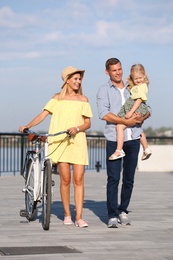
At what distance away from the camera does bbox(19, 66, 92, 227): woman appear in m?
9.84

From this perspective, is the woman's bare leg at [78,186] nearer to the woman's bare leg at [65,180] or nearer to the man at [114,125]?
the woman's bare leg at [65,180]

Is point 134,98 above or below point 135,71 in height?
below

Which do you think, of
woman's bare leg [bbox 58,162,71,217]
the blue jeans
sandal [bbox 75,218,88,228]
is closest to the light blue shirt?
the blue jeans

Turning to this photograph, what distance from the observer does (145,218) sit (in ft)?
35.9

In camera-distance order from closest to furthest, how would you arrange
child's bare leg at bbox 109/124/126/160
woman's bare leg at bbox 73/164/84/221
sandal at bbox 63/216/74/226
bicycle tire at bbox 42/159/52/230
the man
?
bicycle tire at bbox 42/159/52/230 → child's bare leg at bbox 109/124/126/160 → the man → woman's bare leg at bbox 73/164/84/221 → sandal at bbox 63/216/74/226

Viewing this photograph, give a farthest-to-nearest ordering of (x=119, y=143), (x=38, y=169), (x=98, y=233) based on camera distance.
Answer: (x=38, y=169)
(x=119, y=143)
(x=98, y=233)

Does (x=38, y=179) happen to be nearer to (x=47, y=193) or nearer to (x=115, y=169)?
(x=47, y=193)

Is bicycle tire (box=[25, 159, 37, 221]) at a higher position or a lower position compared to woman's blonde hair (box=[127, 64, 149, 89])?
lower

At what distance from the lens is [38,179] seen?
391 inches

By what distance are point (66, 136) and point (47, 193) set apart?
0.83 metres

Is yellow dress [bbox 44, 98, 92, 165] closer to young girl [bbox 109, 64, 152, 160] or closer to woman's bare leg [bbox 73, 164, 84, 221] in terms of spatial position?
woman's bare leg [bbox 73, 164, 84, 221]

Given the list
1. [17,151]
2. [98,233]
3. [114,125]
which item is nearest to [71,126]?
[114,125]

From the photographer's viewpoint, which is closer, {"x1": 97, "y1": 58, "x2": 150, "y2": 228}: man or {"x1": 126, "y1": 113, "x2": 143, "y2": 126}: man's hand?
{"x1": 126, "y1": 113, "x2": 143, "y2": 126}: man's hand

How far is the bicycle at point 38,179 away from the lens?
938cm
